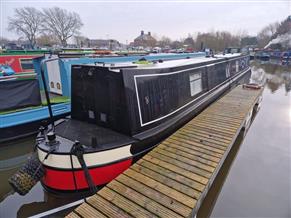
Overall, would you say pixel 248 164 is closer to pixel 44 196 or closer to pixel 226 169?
pixel 226 169

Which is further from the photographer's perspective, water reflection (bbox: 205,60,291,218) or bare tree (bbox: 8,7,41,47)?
bare tree (bbox: 8,7,41,47)

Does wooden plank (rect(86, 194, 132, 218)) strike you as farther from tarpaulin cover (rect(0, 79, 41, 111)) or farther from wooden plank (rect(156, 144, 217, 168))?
tarpaulin cover (rect(0, 79, 41, 111))

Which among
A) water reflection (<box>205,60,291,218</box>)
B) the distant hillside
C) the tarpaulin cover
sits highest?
the distant hillside

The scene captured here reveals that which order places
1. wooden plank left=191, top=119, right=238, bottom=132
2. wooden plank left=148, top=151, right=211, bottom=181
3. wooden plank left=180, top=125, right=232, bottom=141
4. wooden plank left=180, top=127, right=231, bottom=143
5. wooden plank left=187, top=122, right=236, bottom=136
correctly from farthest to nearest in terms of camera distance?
wooden plank left=191, top=119, right=238, bottom=132 < wooden plank left=187, top=122, right=236, bottom=136 < wooden plank left=180, top=125, right=232, bottom=141 < wooden plank left=180, top=127, right=231, bottom=143 < wooden plank left=148, top=151, right=211, bottom=181

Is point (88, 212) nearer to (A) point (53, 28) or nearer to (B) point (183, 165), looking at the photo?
(B) point (183, 165)

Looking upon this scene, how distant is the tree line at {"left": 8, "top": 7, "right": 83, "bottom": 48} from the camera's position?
134ft

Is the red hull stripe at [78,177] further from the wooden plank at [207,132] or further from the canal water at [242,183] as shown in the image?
the wooden plank at [207,132]

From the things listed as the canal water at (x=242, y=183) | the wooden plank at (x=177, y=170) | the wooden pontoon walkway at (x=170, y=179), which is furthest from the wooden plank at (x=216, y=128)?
the wooden plank at (x=177, y=170)

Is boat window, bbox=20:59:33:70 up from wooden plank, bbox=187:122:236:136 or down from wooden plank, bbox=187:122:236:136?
up

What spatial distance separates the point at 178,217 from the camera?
2.31 meters

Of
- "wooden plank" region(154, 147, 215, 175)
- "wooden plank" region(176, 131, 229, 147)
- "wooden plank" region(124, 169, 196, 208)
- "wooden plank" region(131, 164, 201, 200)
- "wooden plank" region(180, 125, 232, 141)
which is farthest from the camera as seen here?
"wooden plank" region(180, 125, 232, 141)

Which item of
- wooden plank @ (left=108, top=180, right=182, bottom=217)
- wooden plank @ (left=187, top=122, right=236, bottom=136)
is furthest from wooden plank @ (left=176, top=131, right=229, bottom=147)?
wooden plank @ (left=108, top=180, right=182, bottom=217)

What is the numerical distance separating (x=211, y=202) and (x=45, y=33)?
5012 centimetres

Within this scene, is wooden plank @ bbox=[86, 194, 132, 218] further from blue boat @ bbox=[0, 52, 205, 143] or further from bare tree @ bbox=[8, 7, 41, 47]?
bare tree @ bbox=[8, 7, 41, 47]
